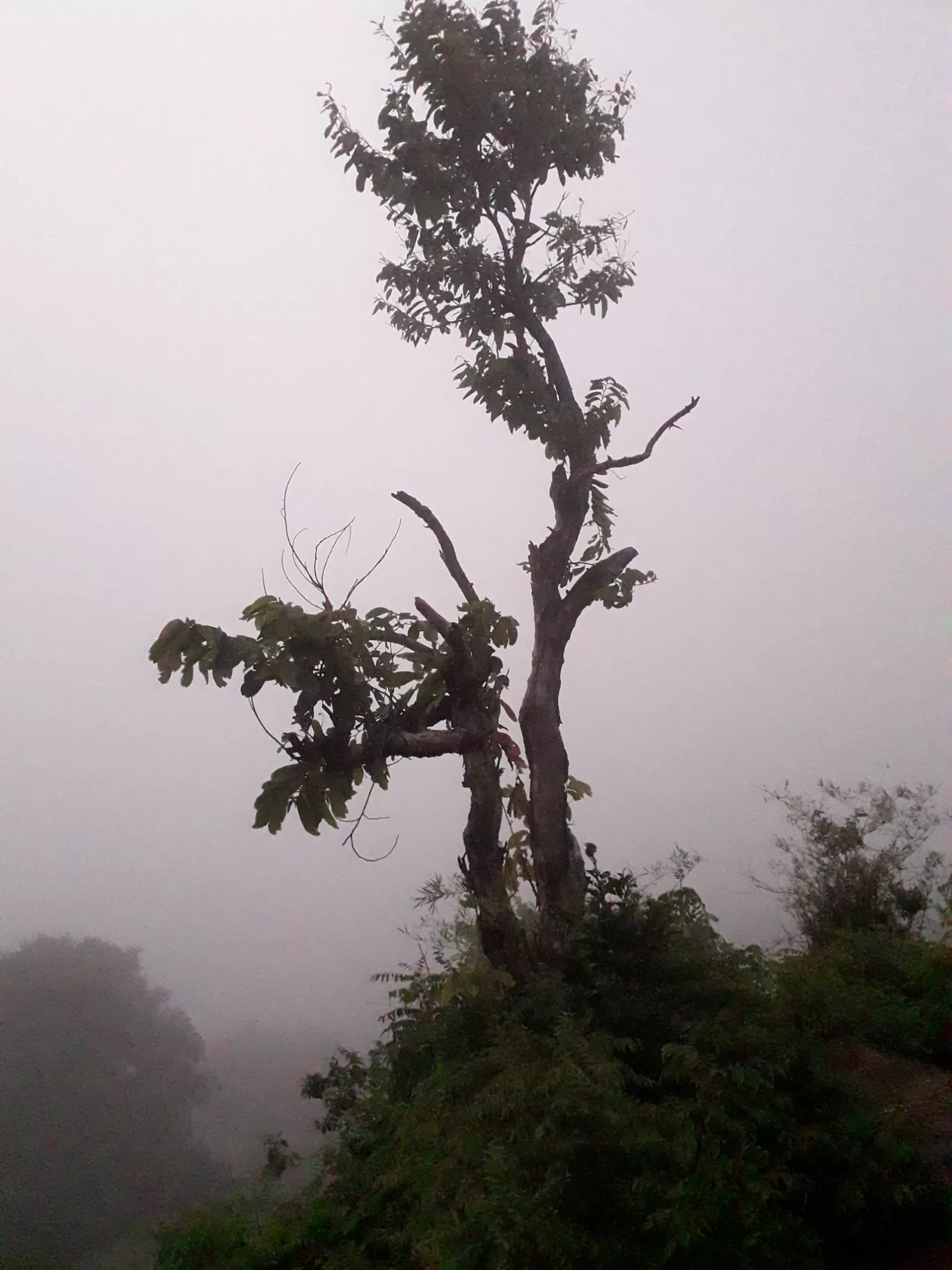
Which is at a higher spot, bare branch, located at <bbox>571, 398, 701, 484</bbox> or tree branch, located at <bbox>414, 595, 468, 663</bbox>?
bare branch, located at <bbox>571, 398, 701, 484</bbox>

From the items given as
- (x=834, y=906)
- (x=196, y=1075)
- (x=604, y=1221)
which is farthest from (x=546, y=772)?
(x=196, y=1075)

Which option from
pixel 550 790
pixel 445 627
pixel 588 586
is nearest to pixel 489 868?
pixel 550 790

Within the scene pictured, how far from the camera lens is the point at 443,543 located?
515 centimetres

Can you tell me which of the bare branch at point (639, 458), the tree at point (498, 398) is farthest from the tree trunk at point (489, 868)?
the bare branch at point (639, 458)

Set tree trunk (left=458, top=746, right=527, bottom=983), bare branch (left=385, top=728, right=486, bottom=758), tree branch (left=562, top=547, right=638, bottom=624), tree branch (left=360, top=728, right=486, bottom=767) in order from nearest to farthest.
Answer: tree branch (left=360, top=728, right=486, bottom=767)
bare branch (left=385, top=728, right=486, bottom=758)
tree trunk (left=458, top=746, right=527, bottom=983)
tree branch (left=562, top=547, right=638, bottom=624)

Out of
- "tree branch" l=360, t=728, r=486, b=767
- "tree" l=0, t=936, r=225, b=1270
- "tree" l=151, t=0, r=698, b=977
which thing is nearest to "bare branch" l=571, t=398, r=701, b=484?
"tree" l=151, t=0, r=698, b=977

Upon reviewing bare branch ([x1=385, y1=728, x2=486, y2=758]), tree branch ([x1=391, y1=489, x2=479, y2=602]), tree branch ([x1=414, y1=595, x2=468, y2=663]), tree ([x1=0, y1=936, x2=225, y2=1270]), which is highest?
tree branch ([x1=391, y1=489, x2=479, y2=602])

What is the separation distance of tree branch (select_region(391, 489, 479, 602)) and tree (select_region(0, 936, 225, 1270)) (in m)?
4.26

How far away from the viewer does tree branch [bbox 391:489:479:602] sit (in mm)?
4883

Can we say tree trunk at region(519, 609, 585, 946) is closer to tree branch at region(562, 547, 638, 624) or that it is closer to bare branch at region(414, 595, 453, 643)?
tree branch at region(562, 547, 638, 624)

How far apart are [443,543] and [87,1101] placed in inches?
187

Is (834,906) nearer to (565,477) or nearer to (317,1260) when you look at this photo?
(565,477)

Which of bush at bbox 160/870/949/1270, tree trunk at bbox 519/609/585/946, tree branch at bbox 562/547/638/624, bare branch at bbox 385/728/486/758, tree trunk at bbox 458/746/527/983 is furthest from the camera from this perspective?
tree branch at bbox 562/547/638/624

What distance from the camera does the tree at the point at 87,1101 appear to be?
4.57 meters
